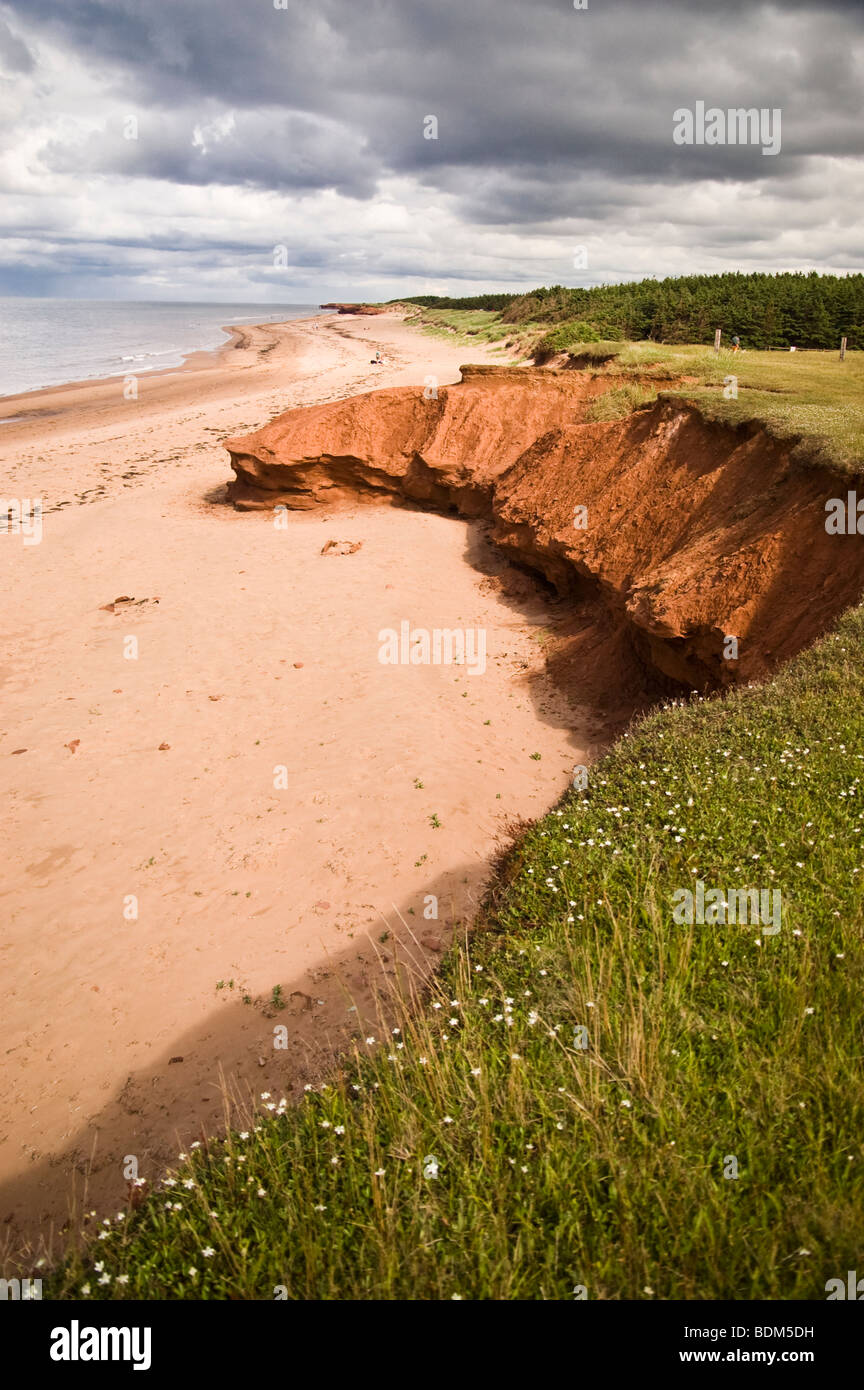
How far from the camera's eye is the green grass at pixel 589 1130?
110 inches

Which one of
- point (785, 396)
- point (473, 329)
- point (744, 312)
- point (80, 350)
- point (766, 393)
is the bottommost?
point (785, 396)

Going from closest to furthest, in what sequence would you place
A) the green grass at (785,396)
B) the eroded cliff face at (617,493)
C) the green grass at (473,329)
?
1. the eroded cliff face at (617,493)
2. the green grass at (785,396)
3. the green grass at (473,329)

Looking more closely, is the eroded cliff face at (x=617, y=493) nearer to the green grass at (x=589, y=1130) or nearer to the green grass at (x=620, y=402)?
the green grass at (x=620, y=402)

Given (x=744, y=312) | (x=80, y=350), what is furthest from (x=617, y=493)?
(x=80, y=350)

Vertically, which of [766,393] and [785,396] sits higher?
[766,393]

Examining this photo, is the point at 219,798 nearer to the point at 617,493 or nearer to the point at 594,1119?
the point at 594,1119

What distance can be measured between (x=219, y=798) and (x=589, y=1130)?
21.8 feet

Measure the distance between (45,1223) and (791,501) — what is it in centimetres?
1044

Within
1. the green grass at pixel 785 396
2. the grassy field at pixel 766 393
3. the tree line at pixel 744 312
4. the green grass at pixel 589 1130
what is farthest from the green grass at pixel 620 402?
the tree line at pixel 744 312

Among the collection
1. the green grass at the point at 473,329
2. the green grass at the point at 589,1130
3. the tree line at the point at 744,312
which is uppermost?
the green grass at the point at 473,329

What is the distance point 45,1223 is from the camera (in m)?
4.88

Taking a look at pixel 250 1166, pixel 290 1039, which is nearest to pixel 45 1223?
pixel 290 1039

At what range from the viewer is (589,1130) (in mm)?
3234

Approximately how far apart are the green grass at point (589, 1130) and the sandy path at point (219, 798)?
58.6 inches
